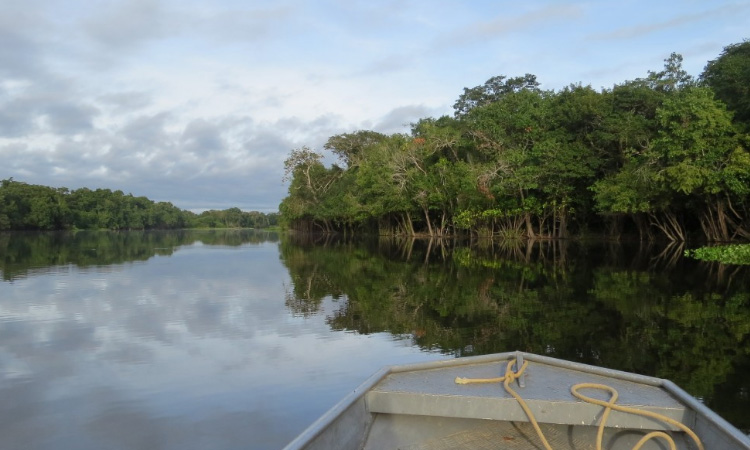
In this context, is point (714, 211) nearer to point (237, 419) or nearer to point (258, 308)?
point (258, 308)

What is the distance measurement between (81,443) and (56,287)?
12966 mm

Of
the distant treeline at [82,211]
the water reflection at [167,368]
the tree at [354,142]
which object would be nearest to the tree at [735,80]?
the water reflection at [167,368]

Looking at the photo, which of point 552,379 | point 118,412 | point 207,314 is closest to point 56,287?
point 207,314

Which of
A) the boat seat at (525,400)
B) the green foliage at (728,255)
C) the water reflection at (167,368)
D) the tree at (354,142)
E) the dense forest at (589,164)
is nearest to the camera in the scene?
the boat seat at (525,400)

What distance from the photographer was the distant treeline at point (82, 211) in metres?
82.9

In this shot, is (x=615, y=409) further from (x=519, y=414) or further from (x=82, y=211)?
(x=82, y=211)

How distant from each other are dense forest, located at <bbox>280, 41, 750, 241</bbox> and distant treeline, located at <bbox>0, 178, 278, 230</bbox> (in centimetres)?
5863

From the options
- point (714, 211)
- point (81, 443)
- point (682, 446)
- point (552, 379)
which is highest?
point (714, 211)

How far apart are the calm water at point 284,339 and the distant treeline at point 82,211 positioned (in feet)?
249

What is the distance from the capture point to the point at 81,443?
520 centimetres

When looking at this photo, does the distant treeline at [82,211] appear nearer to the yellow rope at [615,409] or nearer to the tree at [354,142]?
the tree at [354,142]

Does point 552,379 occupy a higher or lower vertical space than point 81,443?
higher

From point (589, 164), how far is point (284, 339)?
29.5 metres

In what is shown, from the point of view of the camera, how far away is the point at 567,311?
1141 cm
